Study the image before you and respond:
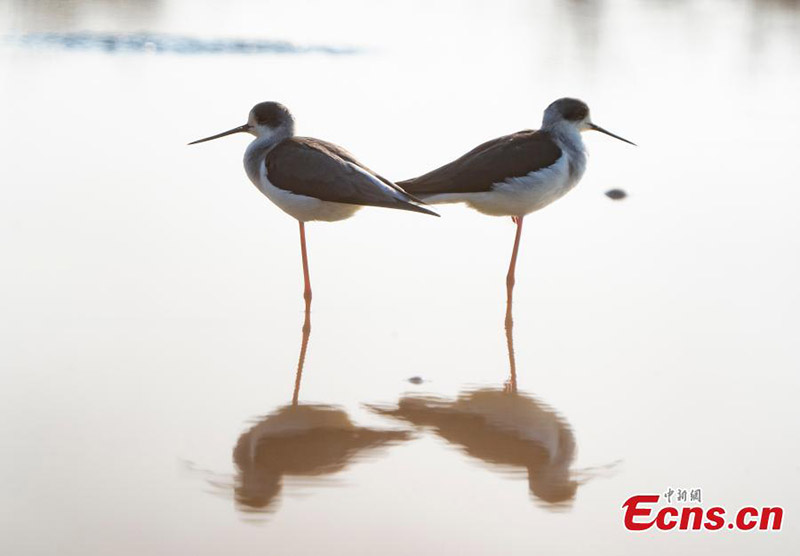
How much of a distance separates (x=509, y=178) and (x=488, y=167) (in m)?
0.13

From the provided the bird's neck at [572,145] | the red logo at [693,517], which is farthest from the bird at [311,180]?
the red logo at [693,517]

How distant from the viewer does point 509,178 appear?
Result: 664cm

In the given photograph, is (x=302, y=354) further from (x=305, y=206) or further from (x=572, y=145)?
(x=572, y=145)

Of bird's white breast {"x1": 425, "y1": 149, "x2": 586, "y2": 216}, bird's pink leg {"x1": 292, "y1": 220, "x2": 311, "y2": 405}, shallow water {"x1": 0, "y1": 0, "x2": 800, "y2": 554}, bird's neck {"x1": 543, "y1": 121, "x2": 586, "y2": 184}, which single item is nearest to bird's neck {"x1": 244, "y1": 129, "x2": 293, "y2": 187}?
bird's pink leg {"x1": 292, "y1": 220, "x2": 311, "y2": 405}

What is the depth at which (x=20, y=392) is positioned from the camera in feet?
16.2

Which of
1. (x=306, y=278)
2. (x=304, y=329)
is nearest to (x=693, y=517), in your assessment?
(x=304, y=329)

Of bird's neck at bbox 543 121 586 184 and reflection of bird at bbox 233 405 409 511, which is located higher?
bird's neck at bbox 543 121 586 184

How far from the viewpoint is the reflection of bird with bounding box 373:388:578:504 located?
14.7 ft

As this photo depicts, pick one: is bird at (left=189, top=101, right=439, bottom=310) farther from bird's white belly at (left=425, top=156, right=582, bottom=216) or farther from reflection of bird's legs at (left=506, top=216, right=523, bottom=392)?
Answer: reflection of bird's legs at (left=506, top=216, right=523, bottom=392)

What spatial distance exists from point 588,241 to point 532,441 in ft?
9.26

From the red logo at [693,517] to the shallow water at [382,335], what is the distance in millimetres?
52

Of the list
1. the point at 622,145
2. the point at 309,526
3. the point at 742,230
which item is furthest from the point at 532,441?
the point at 622,145

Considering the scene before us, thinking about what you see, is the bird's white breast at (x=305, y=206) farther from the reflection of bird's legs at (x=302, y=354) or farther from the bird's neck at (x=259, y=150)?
the reflection of bird's legs at (x=302, y=354)

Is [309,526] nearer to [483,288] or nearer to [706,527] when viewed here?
[706,527]
